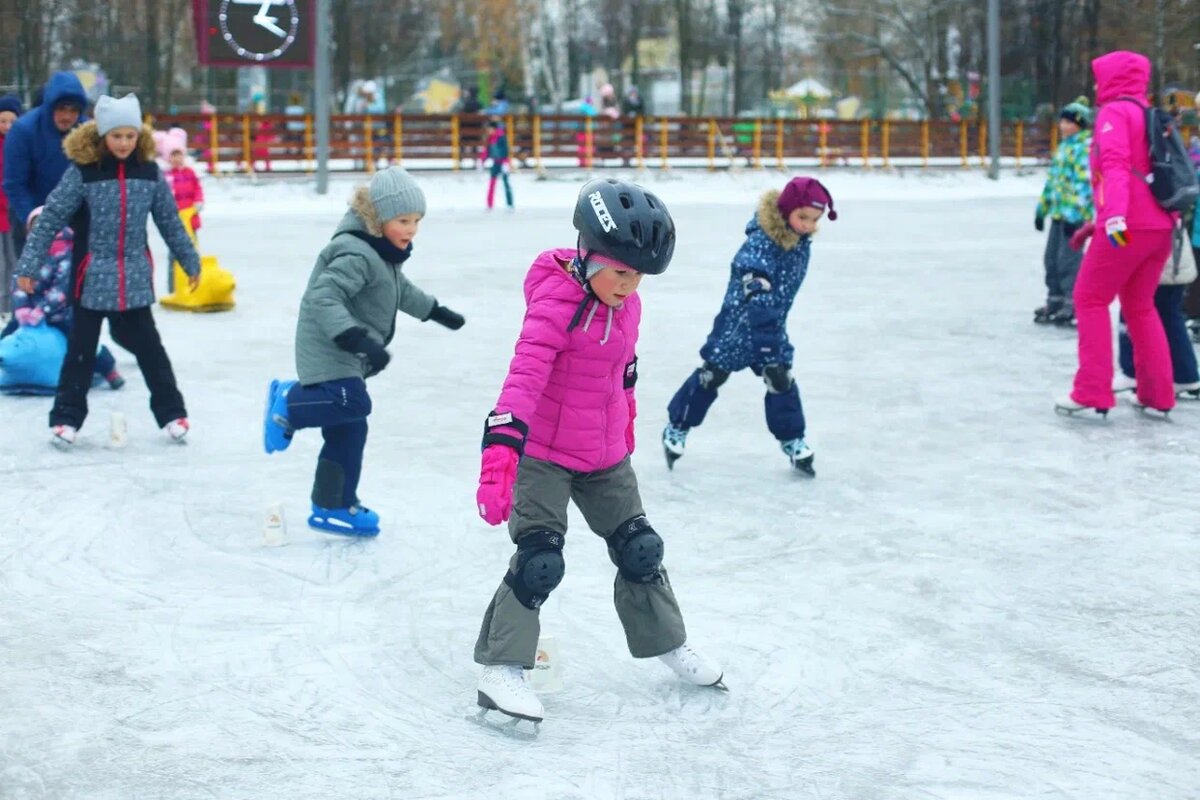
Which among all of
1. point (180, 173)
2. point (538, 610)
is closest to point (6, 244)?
point (180, 173)

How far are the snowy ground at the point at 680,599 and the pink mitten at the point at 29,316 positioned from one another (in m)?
0.46

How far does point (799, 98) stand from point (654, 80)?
5060mm

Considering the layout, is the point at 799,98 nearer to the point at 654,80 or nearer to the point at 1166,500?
the point at 654,80

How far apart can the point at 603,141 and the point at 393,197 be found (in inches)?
962

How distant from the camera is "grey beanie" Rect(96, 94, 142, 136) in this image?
20.4 ft

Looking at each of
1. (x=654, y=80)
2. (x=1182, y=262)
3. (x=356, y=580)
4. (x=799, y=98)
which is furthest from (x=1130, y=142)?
(x=654, y=80)

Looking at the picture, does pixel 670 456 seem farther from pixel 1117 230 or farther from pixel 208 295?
pixel 208 295

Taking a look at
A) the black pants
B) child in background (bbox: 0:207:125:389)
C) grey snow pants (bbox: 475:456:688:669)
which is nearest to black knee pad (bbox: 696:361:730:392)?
the black pants

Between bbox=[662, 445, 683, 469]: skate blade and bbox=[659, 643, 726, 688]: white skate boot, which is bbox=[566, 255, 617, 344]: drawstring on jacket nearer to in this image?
bbox=[659, 643, 726, 688]: white skate boot

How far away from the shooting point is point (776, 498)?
19.7ft

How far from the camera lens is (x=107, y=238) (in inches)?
252

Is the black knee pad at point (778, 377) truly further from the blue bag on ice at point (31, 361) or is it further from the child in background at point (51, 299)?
the blue bag on ice at point (31, 361)

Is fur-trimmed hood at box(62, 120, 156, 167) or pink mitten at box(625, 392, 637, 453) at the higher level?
fur-trimmed hood at box(62, 120, 156, 167)

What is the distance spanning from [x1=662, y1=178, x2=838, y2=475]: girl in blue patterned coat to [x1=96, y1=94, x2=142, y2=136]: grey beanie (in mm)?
2573
